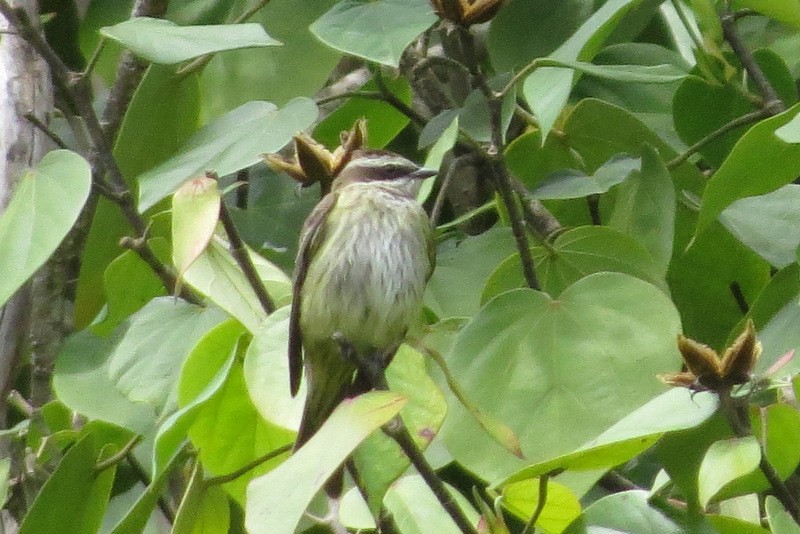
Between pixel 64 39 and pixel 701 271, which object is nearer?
pixel 701 271

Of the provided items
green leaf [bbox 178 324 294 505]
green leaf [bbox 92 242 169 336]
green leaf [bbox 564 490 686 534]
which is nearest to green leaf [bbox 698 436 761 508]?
green leaf [bbox 564 490 686 534]

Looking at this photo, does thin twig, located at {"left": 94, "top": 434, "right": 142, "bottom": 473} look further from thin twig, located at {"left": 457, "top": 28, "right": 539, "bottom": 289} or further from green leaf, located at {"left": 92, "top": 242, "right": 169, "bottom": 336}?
thin twig, located at {"left": 457, "top": 28, "right": 539, "bottom": 289}

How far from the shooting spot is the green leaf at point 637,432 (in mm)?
847

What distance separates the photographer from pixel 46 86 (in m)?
1.53

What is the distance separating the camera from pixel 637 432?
0.85 metres

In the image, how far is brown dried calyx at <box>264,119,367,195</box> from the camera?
1.07m

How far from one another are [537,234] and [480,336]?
0.31 meters

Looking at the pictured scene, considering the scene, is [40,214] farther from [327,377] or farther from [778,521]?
[778,521]

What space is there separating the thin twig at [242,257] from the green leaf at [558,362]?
204 millimetres

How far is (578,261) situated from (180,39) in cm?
51

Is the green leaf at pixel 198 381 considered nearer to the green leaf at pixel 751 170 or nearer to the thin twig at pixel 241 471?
the thin twig at pixel 241 471

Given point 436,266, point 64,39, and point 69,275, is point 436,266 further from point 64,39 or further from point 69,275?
point 64,39

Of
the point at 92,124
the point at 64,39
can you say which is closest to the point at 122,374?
the point at 92,124

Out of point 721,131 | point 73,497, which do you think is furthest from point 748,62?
point 73,497
